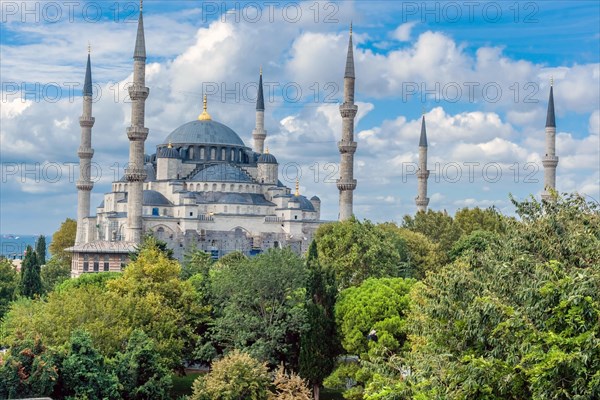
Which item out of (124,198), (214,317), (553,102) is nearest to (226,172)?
(124,198)

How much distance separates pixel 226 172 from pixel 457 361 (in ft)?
216

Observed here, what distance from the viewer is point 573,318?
55.7 feet

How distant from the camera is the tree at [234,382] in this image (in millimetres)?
27828

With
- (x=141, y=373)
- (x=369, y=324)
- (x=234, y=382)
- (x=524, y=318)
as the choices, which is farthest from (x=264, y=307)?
(x=524, y=318)

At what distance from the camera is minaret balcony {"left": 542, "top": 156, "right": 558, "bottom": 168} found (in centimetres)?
6206

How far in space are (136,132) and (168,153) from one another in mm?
21646

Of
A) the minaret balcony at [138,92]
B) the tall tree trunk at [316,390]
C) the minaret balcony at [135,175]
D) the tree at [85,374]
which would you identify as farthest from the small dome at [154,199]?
the tree at [85,374]

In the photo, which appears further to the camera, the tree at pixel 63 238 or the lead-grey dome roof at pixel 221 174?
the tree at pixel 63 238

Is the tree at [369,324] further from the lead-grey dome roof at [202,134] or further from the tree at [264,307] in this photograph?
the lead-grey dome roof at [202,134]

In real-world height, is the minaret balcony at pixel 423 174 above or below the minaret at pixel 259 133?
below

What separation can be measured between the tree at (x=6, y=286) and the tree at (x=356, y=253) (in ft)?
51.4

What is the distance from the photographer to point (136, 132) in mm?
62500

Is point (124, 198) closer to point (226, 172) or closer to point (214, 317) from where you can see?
point (226, 172)

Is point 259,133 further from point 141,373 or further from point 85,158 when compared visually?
point 141,373
